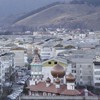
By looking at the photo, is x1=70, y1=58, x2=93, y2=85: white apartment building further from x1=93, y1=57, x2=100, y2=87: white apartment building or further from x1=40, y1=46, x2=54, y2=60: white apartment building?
x1=40, y1=46, x2=54, y2=60: white apartment building

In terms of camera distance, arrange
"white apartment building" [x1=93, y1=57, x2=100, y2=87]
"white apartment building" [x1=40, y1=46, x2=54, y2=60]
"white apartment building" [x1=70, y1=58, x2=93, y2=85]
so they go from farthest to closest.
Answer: "white apartment building" [x1=40, y1=46, x2=54, y2=60], "white apartment building" [x1=70, y1=58, x2=93, y2=85], "white apartment building" [x1=93, y1=57, x2=100, y2=87]

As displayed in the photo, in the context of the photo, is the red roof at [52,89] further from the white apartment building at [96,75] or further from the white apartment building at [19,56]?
the white apartment building at [19,56]

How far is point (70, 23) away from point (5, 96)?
86.7m

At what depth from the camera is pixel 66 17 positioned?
405 ft

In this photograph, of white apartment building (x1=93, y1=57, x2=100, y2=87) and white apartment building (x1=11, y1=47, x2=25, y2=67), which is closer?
white apartment building (x1=93, y1=57, x2=100, y2=87)

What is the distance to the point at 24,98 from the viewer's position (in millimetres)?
25375

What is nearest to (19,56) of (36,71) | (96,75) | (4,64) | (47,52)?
(47,52)

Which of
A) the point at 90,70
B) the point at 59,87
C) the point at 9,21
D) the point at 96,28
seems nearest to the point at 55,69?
the point at 59,87

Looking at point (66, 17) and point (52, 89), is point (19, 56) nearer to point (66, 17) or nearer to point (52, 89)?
point (52, 89)

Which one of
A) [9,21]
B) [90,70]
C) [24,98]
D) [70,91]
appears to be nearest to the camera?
[24,98]

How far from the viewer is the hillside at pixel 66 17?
11962cm

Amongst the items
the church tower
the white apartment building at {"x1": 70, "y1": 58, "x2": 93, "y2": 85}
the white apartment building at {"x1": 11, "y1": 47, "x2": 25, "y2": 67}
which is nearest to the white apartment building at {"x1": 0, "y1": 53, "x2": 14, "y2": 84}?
the church tower

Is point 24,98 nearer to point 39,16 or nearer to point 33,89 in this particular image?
point 33,89

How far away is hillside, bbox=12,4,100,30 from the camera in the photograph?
392 ft
